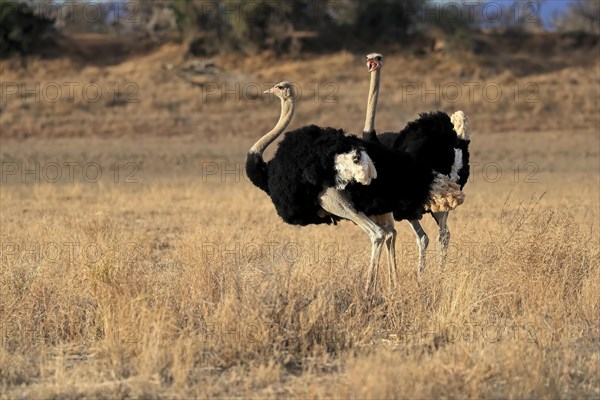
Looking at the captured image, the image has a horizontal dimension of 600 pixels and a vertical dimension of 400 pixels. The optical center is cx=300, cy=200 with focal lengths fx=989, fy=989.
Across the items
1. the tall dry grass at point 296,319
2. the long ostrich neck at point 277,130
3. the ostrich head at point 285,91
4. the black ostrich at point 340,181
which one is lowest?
the tall dry grass at point 296,319

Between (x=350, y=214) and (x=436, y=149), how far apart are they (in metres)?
1.15

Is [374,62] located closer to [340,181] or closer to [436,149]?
[436,149]

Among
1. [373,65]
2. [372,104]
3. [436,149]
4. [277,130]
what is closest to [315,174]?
[277,130]

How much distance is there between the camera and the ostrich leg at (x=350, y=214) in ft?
21.2

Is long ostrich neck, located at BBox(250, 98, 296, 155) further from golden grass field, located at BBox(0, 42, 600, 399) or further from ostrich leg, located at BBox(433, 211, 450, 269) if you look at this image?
ostrich leg, located at BBox(433, 211, 450, 269)

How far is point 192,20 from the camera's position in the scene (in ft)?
96.6

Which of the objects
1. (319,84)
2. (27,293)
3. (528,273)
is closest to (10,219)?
(27,293)

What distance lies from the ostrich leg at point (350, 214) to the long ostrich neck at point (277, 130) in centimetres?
65

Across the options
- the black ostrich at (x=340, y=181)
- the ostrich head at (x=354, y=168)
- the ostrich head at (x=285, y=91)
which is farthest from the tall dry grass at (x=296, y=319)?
the ostrich head at (x=285, y=91)

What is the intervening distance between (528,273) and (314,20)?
25.8 metres

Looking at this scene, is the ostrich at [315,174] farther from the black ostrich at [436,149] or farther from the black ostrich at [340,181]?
the black ostrich at [436,149]

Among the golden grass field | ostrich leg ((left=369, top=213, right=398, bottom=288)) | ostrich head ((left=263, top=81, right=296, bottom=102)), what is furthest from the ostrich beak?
the golden grass field

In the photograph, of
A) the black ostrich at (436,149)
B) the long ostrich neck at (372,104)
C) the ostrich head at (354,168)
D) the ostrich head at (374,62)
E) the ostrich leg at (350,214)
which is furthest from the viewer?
the ostrich head at (374,62)

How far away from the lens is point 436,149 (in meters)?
7.32
